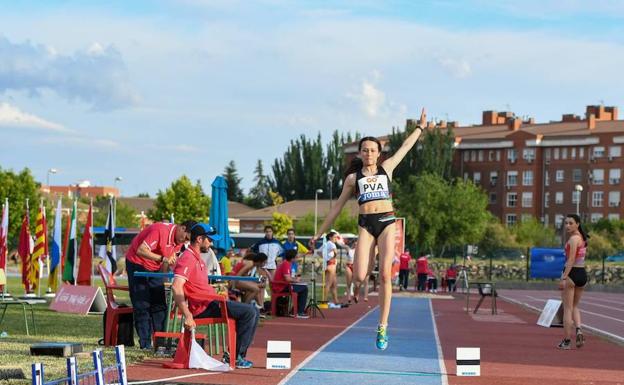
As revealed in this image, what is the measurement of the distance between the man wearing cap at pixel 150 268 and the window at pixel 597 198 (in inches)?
5046

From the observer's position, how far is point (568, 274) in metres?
17.7

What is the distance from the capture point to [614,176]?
138 m

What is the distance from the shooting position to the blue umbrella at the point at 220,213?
72.6 feet

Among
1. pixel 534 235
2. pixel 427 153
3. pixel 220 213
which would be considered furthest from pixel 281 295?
pixel 427 153

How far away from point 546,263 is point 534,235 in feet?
208

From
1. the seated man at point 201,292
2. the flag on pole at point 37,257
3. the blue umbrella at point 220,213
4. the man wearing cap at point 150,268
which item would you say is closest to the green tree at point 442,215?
the flag on pole at point 37,257

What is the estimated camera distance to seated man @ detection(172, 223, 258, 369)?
1277cm

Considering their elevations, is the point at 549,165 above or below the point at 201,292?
above

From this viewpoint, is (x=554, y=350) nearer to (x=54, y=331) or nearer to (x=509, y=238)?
(x=54, y=331)

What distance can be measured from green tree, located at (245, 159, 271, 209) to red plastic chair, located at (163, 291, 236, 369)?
6478 inches

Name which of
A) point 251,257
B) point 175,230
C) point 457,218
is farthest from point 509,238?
point 175,230

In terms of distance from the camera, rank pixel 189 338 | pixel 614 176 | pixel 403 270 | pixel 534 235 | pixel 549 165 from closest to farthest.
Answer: pixel 189 338
pixel 403 270
pixel 534 235
pixel 614 176
pixel 549 165

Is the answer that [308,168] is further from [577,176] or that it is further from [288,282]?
[288,282]

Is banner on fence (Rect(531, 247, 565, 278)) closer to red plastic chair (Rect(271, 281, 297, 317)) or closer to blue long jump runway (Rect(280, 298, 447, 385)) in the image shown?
red plastic chair (Rect(271, 281, 297, 317))
